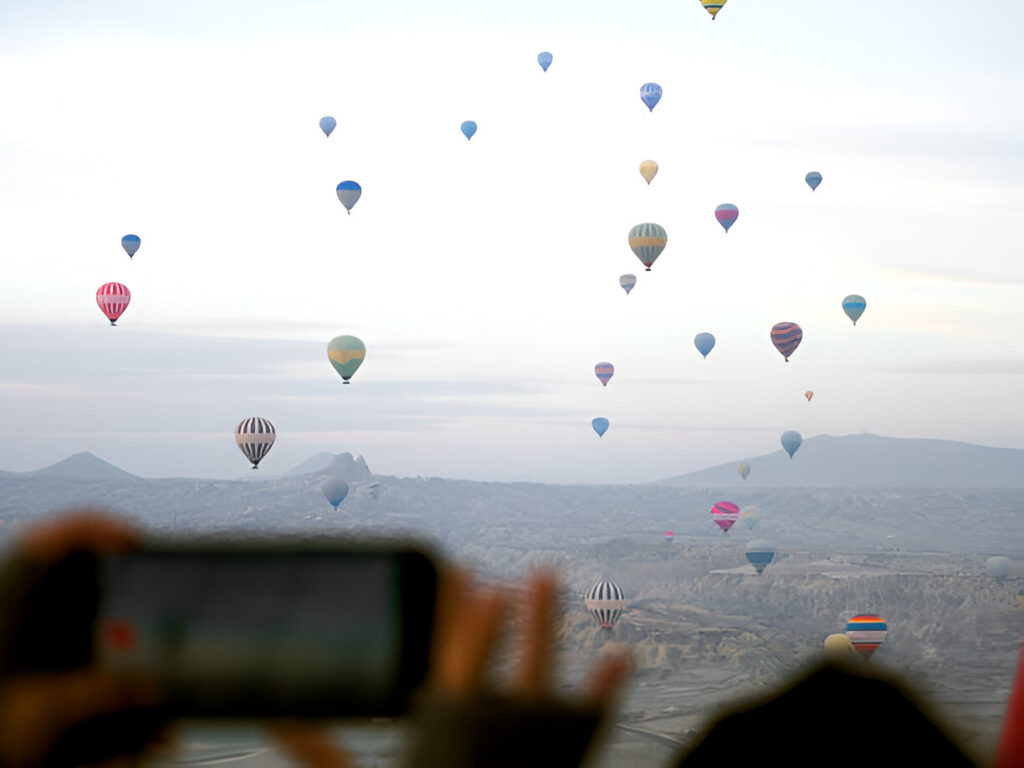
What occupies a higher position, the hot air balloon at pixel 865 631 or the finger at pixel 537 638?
the finger at pixel 537 638

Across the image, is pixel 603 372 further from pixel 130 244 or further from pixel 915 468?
pixel 915 468

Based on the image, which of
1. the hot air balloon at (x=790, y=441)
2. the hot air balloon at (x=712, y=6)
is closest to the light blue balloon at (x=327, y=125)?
the hot air balloon at (x=712, y=6)

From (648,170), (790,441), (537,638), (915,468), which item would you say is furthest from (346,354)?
(915,468)

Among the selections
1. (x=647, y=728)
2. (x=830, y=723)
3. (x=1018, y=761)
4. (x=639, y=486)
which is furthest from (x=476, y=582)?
(x=639, y=486)

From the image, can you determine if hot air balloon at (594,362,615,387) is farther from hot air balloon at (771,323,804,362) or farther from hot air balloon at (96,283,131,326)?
hot air balloon at (96,283,131,326)

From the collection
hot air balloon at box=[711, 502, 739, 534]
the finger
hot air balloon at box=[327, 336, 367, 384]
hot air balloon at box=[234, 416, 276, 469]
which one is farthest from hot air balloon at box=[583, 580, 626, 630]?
the finger

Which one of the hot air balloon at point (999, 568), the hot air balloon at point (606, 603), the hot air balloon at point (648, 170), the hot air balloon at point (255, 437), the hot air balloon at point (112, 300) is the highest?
the hot air balloon at point (648, 170)

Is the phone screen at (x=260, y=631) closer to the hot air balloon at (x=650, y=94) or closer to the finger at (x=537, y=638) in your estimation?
the finger at (x=537, y=638)
